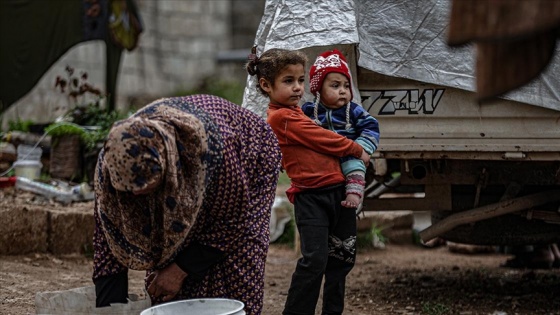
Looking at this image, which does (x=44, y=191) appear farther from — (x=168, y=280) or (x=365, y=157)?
(x=168, y=280)

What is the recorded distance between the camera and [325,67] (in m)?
4.49

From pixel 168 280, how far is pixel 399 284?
11.2 ft

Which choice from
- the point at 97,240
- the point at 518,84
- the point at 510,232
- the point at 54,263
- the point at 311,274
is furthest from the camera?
the point at 54,263

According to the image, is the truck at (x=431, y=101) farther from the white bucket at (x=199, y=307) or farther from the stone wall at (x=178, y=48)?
the stone wall at (x=178, y=48)

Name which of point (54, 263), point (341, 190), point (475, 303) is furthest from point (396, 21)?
point (54, 263)

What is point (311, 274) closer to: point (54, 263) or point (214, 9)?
point (54, 263)

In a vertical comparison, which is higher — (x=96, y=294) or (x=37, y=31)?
(x=37, y=31)

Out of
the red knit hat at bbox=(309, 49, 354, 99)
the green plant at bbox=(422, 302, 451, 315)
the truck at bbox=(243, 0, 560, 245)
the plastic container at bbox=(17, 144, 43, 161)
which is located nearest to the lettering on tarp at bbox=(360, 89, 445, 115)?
the truck at bbox=(243, 0, 560, 245)

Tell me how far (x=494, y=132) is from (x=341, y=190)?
1004 mm

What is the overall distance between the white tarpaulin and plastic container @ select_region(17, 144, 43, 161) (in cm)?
335

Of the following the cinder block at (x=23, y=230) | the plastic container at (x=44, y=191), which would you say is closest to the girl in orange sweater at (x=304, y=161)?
the cinder block at (x=23, y=230)

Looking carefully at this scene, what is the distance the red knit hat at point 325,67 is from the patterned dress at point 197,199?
2.94 feet

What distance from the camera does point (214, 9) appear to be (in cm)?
1703

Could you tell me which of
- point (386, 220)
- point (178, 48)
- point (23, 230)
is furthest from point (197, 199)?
point (178, 48)
